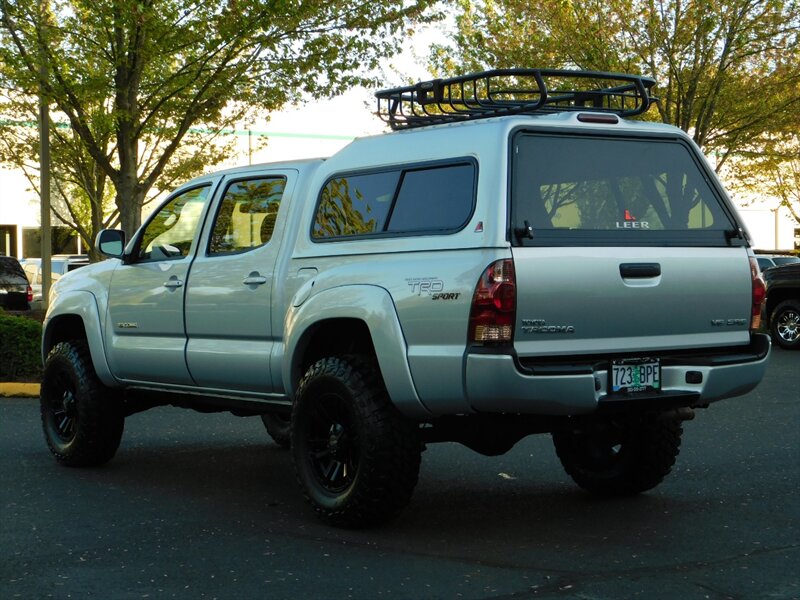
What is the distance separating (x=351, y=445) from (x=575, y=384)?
1324 millimetres

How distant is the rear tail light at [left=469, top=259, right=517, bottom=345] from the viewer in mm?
5871

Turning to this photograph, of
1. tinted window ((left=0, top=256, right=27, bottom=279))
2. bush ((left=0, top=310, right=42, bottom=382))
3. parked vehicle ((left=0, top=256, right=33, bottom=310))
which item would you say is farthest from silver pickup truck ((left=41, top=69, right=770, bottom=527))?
tinted window ((left=0, top=256, right=27, bottom=279))

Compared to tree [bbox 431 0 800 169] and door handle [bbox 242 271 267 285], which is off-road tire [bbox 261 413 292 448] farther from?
tree [bbox 431 0 800 169]

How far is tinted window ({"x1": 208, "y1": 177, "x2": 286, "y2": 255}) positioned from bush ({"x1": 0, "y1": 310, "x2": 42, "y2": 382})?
7348 millimetres

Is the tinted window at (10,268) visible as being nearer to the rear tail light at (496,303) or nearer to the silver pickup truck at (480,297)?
the silver pickup truck at (480,297)

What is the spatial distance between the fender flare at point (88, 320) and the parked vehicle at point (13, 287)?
1928 cm

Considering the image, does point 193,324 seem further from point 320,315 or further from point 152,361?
point 320,315

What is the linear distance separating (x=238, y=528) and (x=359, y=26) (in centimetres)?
1255

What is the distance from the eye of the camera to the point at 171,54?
18078 mm

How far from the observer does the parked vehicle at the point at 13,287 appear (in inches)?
1091

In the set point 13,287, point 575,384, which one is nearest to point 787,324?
point 575,384

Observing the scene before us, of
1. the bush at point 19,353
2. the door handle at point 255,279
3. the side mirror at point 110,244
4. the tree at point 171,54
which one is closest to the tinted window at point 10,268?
the tree at point 171,54

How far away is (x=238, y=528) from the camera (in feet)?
22.2

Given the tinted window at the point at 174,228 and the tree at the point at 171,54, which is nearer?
the tinted window at the point at 174,228
